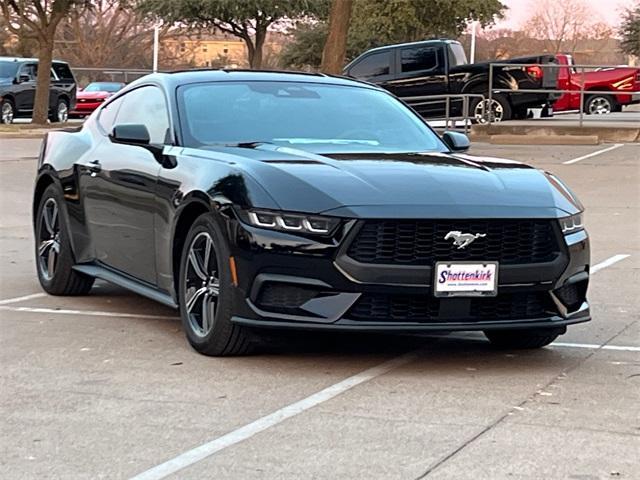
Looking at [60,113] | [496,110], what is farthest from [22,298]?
[60,113]

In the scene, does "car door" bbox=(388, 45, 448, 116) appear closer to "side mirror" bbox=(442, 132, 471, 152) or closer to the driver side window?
the driver side window

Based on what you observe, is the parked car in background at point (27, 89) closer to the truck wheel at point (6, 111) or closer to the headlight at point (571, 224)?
the truck wheel at point (6, 111)

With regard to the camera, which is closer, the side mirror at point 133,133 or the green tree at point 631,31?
the side mirror at point 133,133

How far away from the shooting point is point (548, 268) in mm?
6242

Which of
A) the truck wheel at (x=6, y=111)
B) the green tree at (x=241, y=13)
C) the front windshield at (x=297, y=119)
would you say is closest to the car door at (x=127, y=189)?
the front windshield at (x=297, y=119)

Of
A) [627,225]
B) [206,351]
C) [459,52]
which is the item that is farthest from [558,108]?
[206,351]

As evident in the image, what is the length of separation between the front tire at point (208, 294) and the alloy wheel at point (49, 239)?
88.1 inches

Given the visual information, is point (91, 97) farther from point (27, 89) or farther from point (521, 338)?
point (521, 338)

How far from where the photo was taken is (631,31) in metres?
67.1

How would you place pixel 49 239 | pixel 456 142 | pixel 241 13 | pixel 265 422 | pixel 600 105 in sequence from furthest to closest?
1. pixel 241 13
2. pixel 600 105
3. pixel 49 239
4. pixel 456 142
5. pixel 265 422

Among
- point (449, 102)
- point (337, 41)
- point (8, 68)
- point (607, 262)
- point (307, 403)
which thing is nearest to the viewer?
point (307, 403)

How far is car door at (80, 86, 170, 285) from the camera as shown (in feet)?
23.8

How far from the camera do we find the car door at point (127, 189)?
7258 mm

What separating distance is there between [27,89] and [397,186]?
33.0 metres
